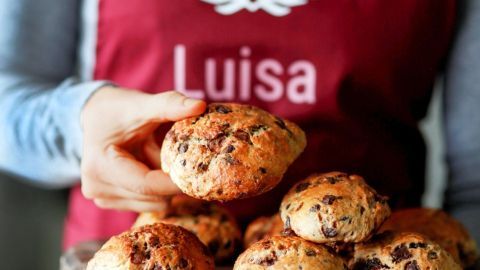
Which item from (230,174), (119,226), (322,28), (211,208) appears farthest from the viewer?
(119,226)

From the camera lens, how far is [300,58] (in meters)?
0.97

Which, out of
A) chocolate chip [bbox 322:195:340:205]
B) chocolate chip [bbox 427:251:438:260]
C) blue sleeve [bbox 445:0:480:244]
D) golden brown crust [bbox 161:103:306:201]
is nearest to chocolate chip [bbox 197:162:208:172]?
golden brown crust [bbox 161:103:306:201]

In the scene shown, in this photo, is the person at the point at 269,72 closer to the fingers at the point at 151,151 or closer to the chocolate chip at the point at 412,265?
the fingers at the point at 151,151

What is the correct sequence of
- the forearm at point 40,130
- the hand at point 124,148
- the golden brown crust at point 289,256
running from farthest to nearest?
the forearm at point 40,130 → the hand at point 124,148 → the golden brown crust at point 289,256

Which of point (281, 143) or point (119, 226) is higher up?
point (281, 143)

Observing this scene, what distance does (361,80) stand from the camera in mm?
974

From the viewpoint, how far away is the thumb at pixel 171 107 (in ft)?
2.27

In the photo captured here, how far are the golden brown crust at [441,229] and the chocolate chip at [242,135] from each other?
0.19 metres

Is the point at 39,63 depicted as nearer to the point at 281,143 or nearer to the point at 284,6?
the point at 284,6

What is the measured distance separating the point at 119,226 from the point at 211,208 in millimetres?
285

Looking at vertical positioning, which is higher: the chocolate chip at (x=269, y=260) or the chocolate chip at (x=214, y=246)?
the chocolate chip at (x=269, y=260)

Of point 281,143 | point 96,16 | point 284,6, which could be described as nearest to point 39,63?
point 96,16

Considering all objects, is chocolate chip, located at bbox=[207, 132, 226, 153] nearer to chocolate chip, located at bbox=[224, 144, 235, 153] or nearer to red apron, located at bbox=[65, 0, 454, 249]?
chocolate chip, located at bbox=[224, 144, 235, 153]

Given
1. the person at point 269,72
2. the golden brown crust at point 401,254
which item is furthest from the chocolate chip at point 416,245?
the person at point 269,72
